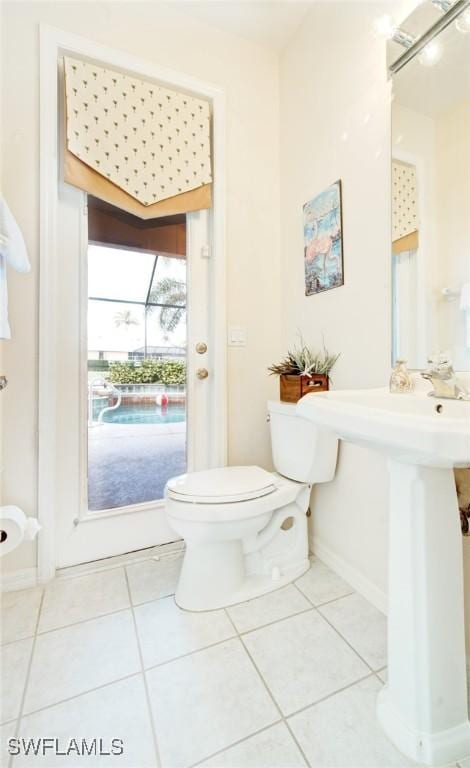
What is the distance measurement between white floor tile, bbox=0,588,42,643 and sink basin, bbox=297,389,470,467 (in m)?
1.22

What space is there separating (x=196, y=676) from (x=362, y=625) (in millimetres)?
585

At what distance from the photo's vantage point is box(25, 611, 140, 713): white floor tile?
2.90 ft

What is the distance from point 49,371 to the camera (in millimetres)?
1329

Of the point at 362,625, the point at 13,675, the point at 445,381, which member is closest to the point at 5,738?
the point at 13,675

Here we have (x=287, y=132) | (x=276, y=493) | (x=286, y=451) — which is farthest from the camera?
(x=287, y=132)

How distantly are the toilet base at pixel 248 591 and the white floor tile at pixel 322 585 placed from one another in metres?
0.04

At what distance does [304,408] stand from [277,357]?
1.01 m

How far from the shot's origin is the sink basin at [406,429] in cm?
50

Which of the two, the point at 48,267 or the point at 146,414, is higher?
the point at 48,267

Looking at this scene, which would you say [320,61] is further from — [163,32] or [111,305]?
[111,305]

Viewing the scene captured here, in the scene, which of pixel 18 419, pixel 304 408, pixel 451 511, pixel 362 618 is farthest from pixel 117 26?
pixel 362 618

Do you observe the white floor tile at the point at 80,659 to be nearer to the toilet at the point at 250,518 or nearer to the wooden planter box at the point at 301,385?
the toilet at the point at 250,518

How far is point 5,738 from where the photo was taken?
77 cm

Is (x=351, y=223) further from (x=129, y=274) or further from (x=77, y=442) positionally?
(x=77, y=442)
